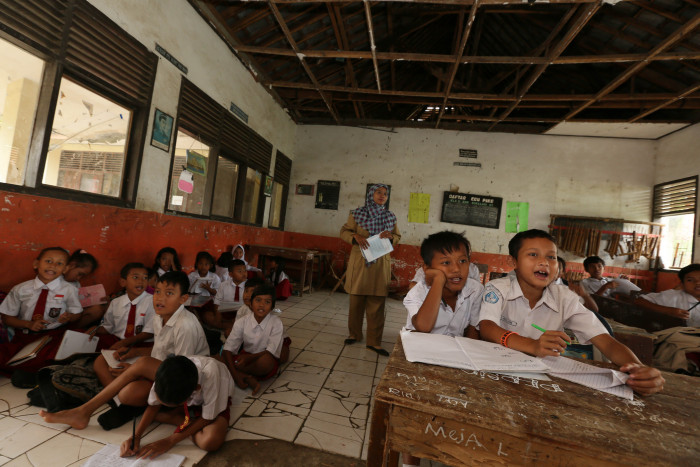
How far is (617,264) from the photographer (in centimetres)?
595

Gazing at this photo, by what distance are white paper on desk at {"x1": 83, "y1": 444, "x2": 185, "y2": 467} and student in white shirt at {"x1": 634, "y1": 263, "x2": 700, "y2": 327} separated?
3689mm

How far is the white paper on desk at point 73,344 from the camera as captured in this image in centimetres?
201

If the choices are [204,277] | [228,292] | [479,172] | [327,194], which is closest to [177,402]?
[228,292]

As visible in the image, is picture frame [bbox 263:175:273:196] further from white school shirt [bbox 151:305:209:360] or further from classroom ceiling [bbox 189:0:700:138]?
white school shirt [bbox 151:305:209:360]

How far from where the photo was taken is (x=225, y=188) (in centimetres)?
506

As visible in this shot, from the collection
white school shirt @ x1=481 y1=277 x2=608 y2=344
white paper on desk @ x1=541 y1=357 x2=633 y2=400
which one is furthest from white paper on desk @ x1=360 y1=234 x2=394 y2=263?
white paper on desk @ x1=541 y1=357 x2=633 y2=400

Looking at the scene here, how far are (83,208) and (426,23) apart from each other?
200 inches

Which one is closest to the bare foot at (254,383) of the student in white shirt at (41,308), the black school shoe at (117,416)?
the black school shoe at (117,416)

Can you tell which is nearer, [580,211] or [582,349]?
[582,349]

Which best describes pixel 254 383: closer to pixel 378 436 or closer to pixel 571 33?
pixel 378 436

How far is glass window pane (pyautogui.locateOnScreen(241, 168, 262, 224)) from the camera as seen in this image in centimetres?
553

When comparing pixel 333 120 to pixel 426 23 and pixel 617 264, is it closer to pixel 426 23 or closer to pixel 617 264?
pixel 426 23

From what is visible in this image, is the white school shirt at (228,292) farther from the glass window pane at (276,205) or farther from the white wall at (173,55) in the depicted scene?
the glass window pane at (276,205)

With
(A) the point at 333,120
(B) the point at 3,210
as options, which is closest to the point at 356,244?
(B) the point at 3,210
